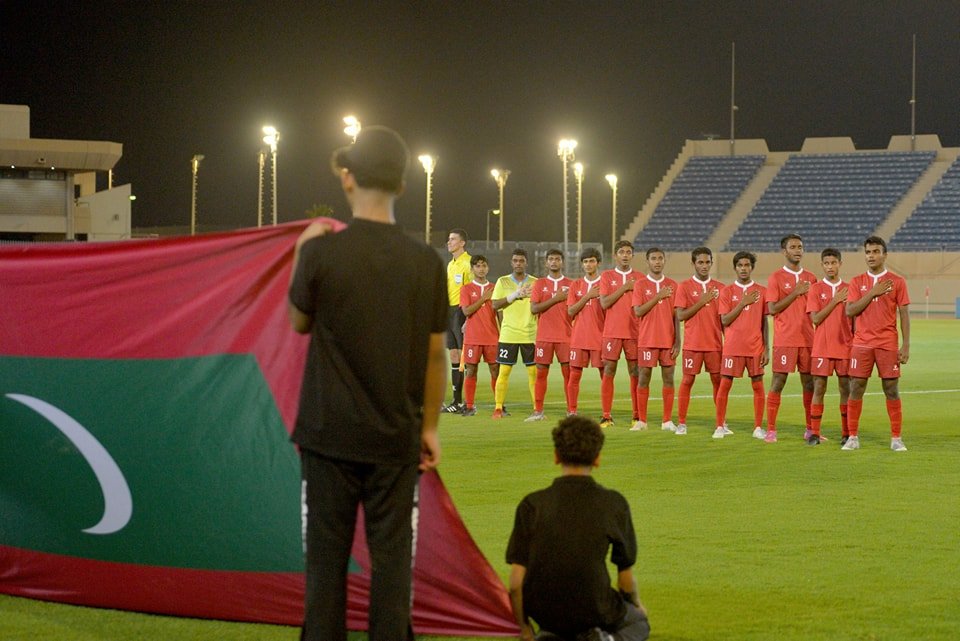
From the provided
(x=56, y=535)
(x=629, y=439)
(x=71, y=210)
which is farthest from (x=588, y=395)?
(x=71, y=210)

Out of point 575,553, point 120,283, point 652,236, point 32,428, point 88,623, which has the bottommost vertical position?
point 88,623

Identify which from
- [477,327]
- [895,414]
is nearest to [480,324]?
[477,327]

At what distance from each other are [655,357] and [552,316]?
1.73 metres

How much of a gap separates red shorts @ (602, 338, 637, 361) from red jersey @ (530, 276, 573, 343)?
851 mm

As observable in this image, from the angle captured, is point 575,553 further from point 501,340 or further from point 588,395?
point 588,395

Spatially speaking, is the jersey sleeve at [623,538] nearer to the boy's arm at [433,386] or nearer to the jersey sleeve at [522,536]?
the jersey sleeve at [522,536]

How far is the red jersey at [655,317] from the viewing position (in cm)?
1387

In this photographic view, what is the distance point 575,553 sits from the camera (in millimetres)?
4590

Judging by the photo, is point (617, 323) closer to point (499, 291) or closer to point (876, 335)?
point (499, 291)

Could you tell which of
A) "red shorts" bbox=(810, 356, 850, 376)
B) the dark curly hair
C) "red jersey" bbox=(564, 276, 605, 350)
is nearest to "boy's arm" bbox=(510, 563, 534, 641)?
the dark curly hair

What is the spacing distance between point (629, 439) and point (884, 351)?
263cm

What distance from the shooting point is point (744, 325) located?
13.4 meters

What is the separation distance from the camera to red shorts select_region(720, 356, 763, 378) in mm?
13398

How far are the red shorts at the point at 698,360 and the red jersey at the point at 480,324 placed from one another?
287 cm
